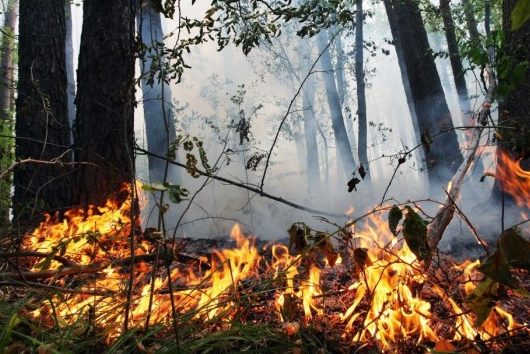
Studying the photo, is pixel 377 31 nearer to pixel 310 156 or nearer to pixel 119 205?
pixel 310 156

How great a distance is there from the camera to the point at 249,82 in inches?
1253

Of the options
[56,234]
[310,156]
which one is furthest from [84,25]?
[310,156]

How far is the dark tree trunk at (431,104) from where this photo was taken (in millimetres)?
6875

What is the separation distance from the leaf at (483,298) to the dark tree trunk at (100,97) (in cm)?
362

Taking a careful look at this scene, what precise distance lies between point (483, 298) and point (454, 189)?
5.39 ft

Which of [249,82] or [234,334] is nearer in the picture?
[234,334]

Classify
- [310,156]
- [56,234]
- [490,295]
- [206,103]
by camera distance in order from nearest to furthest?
[490,295] < [56,234] < [310,156] < [206,103]

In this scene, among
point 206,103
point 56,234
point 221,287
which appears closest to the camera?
point 221,287

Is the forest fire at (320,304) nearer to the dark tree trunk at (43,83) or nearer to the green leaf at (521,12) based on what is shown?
the green leaf at (521,12)

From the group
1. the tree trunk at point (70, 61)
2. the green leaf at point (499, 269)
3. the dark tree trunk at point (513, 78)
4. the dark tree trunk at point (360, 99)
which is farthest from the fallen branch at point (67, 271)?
the dark tree trunk at point (360, 99)

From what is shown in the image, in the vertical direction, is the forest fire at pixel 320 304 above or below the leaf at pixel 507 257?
below

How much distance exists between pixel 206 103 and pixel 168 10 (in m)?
28.8

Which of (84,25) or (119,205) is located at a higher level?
(84,25)

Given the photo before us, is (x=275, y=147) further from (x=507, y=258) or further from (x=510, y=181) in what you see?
(x=507, y=258)
